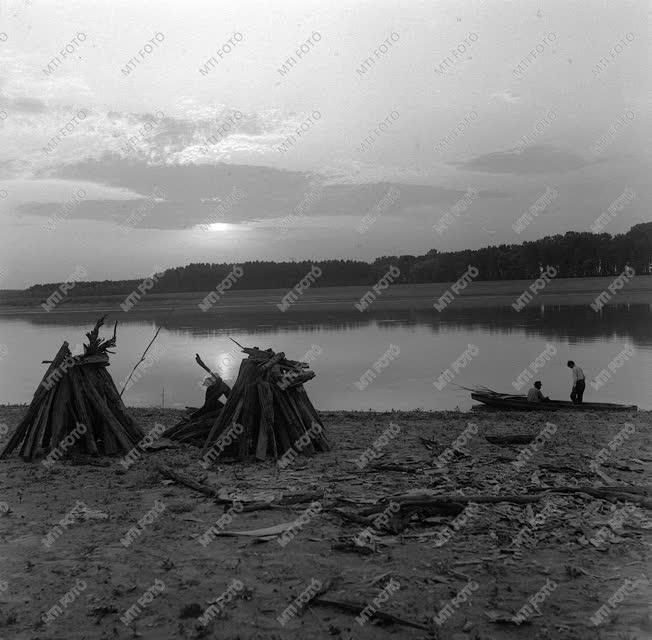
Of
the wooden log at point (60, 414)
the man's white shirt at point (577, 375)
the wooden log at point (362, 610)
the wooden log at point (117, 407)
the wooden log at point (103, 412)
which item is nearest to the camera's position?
the wooden log at point (362, 610)

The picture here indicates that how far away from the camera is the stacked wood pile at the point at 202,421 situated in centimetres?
1148

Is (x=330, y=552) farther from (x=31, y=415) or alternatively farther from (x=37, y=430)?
(x=31, y=415)

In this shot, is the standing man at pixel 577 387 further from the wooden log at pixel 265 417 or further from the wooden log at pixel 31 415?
the wooden log at pixel 31 415

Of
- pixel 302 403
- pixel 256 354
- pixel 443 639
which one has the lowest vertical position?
Result: pixel 443 639

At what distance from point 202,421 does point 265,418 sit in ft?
6.15

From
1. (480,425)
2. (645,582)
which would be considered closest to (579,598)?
(645,582)

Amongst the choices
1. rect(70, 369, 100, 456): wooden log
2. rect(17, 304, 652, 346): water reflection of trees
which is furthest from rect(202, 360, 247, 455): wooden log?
rect(17, 304, 652, 346): water reflection of trees

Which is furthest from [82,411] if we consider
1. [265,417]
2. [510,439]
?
[510,439]

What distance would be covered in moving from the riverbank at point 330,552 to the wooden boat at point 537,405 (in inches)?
265

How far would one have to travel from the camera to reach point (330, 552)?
645cm

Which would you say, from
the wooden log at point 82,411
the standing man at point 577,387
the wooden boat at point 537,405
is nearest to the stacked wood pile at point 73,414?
the wooden log at point 82,411

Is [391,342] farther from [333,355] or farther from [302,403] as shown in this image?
[302,403]

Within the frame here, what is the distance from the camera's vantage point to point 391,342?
37.6 m

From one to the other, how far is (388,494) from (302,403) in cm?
296
